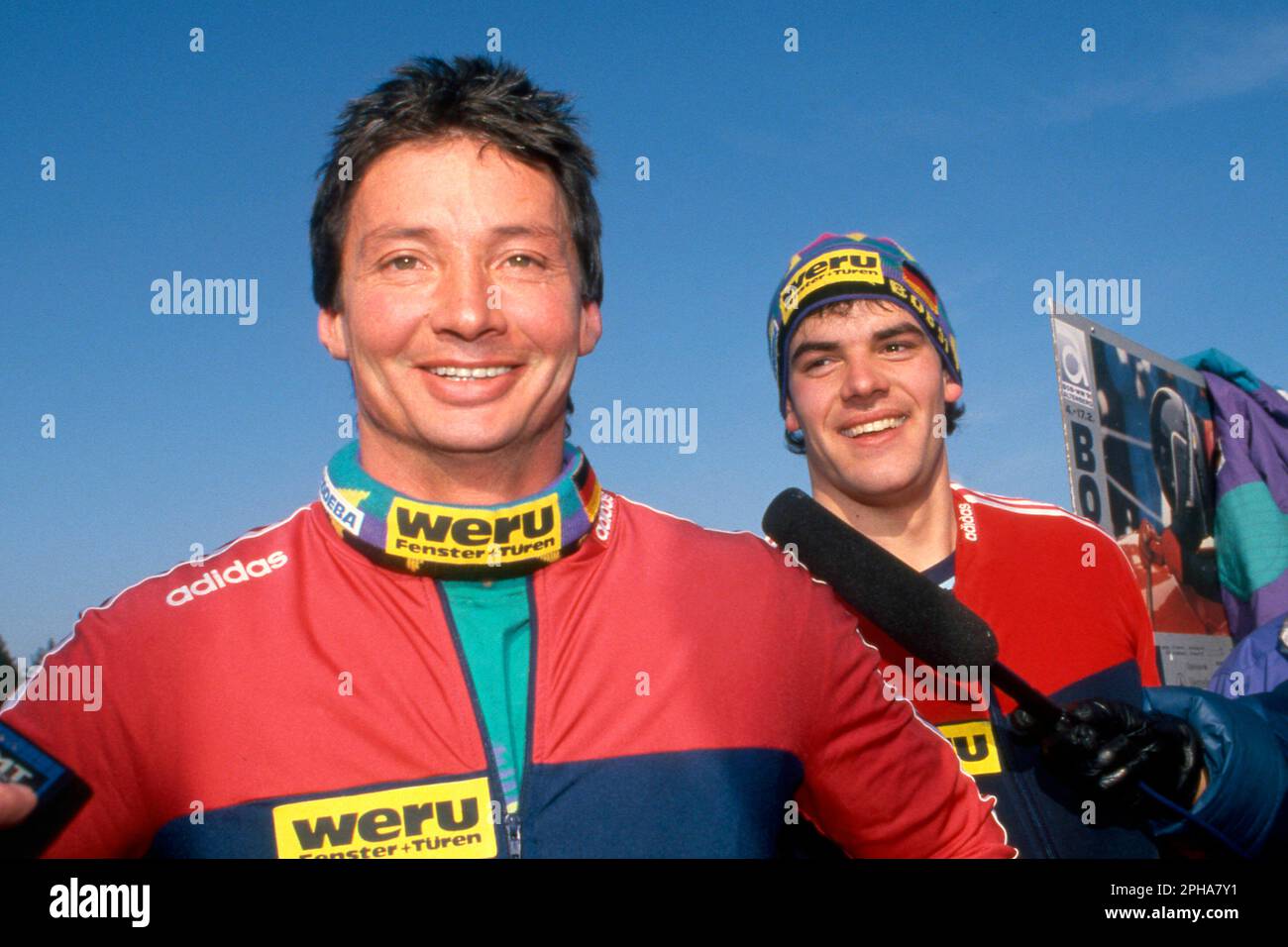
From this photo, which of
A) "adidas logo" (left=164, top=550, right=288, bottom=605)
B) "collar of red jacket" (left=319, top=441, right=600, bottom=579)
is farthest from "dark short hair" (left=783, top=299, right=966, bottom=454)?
"adidas logo" (left=164, top=550, right=288, bottom=605)

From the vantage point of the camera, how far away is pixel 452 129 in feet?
5.77

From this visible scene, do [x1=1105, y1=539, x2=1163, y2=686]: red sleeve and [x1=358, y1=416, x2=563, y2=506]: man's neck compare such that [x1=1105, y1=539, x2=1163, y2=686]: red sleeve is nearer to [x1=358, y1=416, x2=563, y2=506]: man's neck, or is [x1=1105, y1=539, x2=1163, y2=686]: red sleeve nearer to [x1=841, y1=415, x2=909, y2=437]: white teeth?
[x1=841, y1=415, x2=909, y2=437]: white teeth

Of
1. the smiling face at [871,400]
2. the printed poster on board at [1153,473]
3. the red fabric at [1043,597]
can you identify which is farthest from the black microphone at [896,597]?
the printed poster on board at [1153,473]

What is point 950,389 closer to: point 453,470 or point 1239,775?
point 1239,775

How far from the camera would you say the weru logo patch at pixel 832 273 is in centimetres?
266

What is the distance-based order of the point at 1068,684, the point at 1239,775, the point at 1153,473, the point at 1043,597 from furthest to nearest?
the point at 1153,473
the point at 1043,597
the point at 1068,684
the point at 1239,775

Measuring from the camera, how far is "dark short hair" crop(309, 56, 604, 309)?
1759 mm

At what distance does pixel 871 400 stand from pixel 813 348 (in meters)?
0.21

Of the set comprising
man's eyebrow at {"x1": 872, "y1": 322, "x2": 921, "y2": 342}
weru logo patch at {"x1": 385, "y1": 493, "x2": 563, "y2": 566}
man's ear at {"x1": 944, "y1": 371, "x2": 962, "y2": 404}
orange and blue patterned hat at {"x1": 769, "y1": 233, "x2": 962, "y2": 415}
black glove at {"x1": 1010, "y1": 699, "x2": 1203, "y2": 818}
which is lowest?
black glove at {"x1": 1010, "y1": 699, "x2": 1203, "y2": 818}

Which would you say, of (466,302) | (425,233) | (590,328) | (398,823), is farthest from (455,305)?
(398,823)

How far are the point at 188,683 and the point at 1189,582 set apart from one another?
4012mm

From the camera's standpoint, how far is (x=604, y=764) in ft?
5.26
